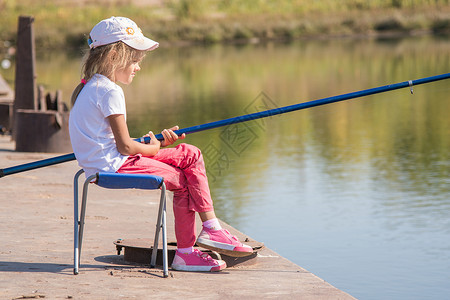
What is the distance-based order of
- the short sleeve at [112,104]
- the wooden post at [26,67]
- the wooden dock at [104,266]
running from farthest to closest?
the wooden post at [26,67]
the short sleeve at [112,104]
the wooden dock at [104,266]

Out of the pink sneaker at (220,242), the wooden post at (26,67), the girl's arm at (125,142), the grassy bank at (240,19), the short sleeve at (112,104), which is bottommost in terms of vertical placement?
the pink sneaker at (220,242)

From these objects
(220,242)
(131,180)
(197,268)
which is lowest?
(197,268)

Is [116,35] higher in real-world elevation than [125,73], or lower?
higher

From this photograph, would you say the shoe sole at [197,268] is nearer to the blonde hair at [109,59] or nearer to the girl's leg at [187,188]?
the girl's leg at [187,188]

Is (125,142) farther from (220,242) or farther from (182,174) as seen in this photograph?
(220,242)

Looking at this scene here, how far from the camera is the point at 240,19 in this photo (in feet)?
121

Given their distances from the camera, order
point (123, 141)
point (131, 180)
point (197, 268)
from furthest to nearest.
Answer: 1. point (197, 268)
2. point (123, 141)
3. point (131, 180)

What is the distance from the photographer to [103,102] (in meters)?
3.80

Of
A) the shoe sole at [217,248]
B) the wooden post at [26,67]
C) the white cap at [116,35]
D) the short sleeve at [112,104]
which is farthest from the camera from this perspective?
the wooden post at [26,67]

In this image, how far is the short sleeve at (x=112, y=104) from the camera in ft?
12.4

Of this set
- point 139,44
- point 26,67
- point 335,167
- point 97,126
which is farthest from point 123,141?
point 26,67

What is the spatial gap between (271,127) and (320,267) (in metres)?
6.16

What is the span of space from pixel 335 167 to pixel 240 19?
2888cm

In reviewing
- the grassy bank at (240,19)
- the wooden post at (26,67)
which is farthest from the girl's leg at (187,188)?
the grassy bank at (240,19)
